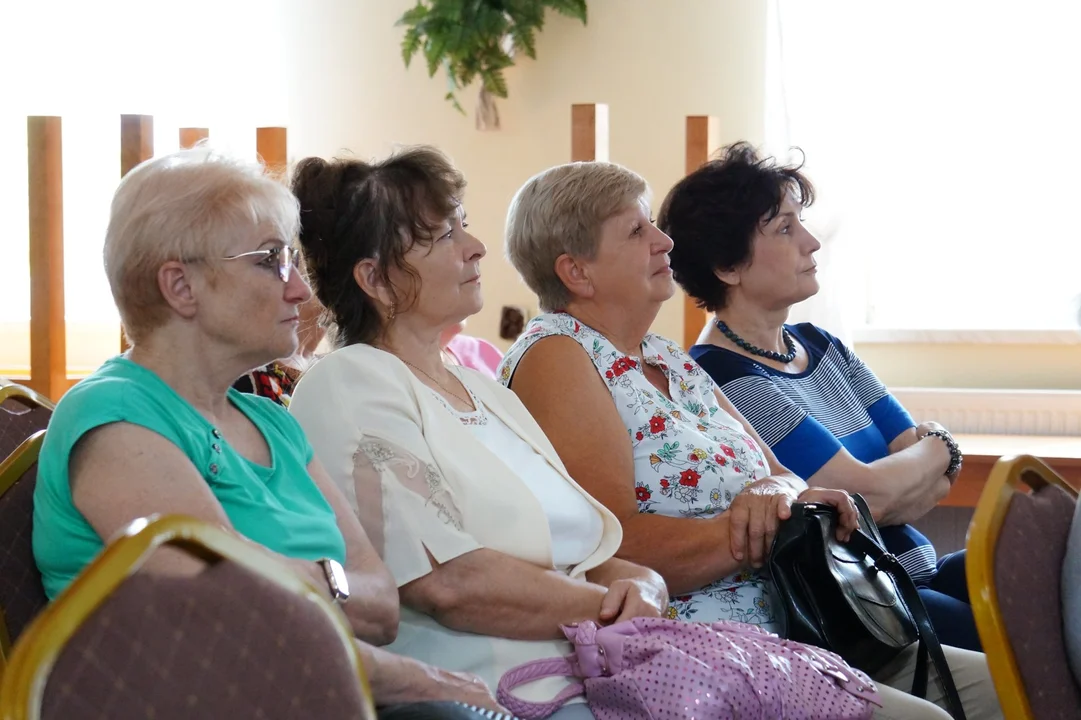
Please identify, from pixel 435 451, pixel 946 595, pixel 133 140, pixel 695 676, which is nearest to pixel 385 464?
pixel 435 451

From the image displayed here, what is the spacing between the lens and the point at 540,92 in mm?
4574

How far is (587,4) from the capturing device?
4.44 m

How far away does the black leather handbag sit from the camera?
189cm

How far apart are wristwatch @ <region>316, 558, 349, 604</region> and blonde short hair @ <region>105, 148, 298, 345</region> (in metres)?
0.37

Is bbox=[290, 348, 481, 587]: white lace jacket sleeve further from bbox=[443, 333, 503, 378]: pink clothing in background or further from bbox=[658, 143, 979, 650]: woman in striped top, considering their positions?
bbox=[443, 333, 503, 378]: pink clothing in background

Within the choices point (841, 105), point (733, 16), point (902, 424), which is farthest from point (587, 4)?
point (902, 424)

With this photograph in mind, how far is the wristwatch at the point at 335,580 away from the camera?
1.47 m

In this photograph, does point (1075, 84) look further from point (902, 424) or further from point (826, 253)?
point (902, 424)

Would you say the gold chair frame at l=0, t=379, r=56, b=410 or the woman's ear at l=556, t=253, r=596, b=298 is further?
the woman's ear at l=556, t=253, r=596, b=298

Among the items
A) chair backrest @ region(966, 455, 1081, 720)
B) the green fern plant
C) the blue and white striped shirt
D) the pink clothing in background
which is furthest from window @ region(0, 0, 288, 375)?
chair backrest @ region(966, 455, 1081, 720)

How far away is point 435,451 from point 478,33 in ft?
9.62

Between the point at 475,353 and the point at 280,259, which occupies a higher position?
the point at 280,259

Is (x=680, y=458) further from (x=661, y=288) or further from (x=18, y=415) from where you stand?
(x=18, y=415)

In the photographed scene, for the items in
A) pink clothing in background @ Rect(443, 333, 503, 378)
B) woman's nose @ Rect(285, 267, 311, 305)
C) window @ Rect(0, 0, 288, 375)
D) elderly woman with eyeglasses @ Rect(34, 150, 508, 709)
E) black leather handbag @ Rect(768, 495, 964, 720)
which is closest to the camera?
elderly woman with eyeglasses @ Rect(34, 150, 508, 709)
